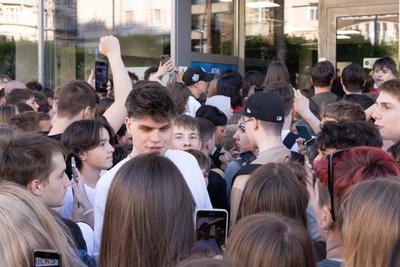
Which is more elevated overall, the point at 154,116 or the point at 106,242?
the point at 154,116

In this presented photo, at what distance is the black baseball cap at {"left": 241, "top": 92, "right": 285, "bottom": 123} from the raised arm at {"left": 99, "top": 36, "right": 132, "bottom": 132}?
1076 millimetres

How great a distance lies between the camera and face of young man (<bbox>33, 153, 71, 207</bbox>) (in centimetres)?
322

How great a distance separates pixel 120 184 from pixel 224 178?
2.22 m

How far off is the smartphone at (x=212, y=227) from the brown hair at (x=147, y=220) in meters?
0.31

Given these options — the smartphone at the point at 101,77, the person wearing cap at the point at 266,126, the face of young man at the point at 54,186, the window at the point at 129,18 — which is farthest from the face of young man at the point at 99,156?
the window at the point at 129,18

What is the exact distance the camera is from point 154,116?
354 centimetres

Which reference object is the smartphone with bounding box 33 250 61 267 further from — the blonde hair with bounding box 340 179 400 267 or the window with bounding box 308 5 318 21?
the window with bounding box 308 5 318 21

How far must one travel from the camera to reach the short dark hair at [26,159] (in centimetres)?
314

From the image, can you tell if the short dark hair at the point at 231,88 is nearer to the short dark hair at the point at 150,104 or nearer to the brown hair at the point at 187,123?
the brown hair at the point at 187,123

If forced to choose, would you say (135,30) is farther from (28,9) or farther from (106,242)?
(106,242)

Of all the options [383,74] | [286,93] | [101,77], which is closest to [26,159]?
[286,93]

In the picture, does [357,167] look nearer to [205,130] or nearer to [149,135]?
[149,135]

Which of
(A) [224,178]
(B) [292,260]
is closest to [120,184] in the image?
(B) [292,260]

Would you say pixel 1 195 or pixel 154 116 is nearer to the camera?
pixel 1 195
